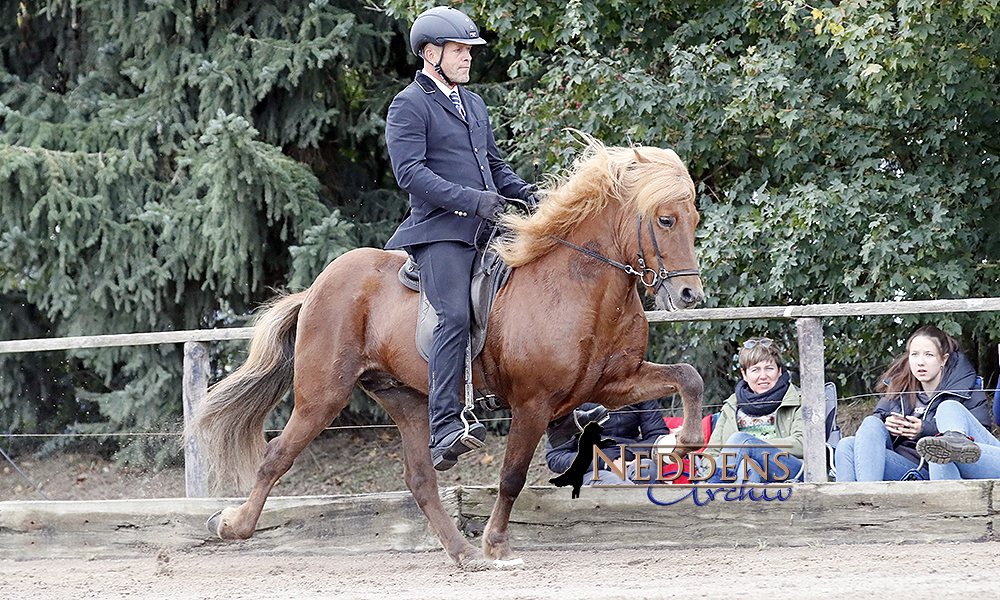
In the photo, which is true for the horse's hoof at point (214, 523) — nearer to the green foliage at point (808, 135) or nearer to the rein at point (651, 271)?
the rein at point (651, 271)

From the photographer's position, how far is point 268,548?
6.16 meters

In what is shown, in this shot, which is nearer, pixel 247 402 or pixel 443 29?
pixel 443 29

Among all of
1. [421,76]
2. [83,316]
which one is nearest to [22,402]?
[83,316]

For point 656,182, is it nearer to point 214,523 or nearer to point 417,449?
point 417,449

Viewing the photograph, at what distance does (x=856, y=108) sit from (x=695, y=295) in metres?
4.37

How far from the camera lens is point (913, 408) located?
562 centimetres

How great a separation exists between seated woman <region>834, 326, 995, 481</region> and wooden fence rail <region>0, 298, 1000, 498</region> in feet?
0.58

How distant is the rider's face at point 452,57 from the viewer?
5.22 m

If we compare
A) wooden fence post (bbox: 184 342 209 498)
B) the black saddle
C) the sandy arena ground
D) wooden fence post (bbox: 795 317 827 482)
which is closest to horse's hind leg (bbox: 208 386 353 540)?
the sandy arena ground

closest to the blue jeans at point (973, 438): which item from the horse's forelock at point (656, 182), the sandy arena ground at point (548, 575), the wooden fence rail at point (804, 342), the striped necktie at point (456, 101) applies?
the sandy arena ground at point (548, 575)

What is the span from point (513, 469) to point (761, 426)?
5.34 ft

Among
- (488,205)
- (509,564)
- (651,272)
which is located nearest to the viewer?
(651,272)

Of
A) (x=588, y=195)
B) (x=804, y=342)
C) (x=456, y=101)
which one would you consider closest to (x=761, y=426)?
(x=804, y=342)

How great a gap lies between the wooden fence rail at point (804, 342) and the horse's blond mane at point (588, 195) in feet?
3.99
